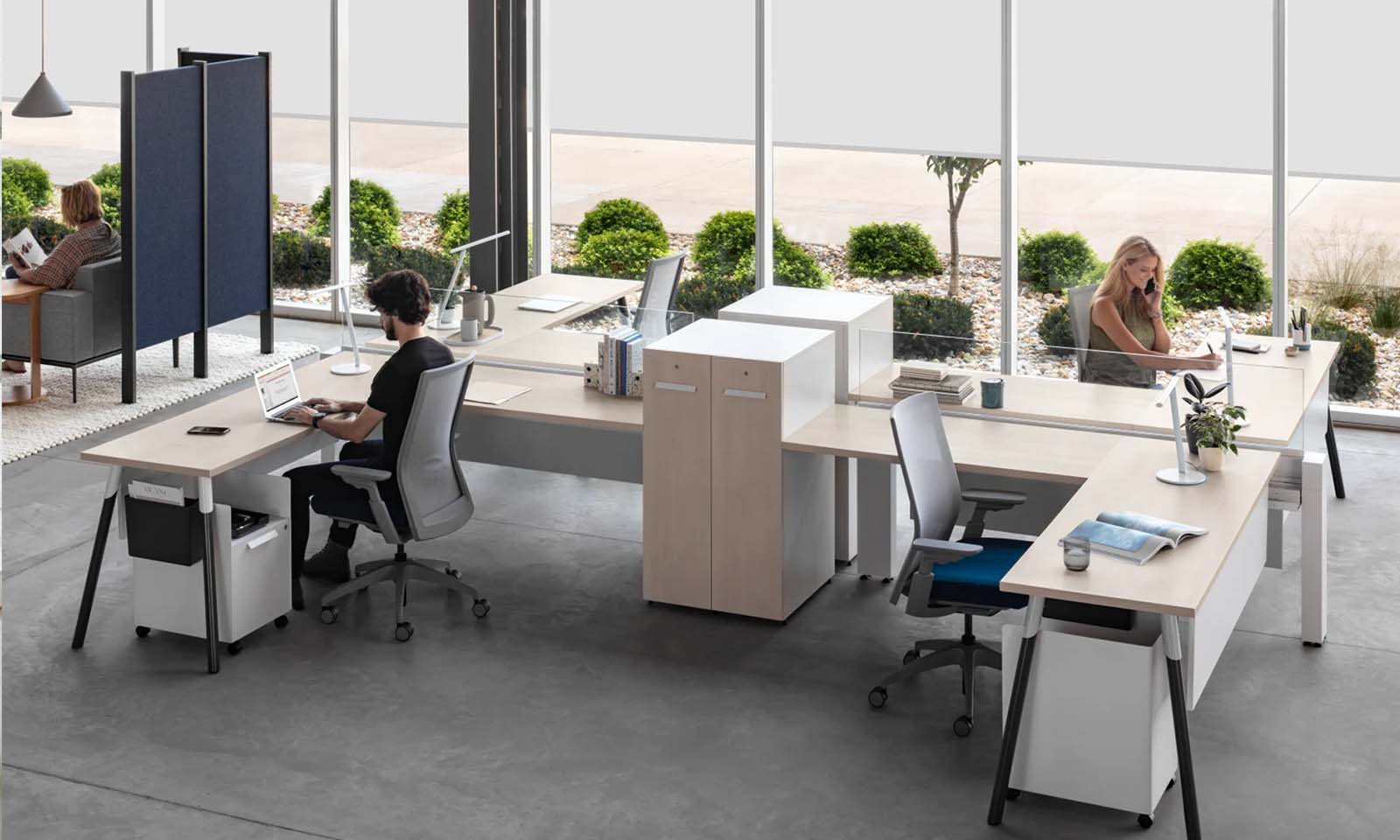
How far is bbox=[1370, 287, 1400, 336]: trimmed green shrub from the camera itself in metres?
8.45

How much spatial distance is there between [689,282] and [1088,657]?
18.2 feet

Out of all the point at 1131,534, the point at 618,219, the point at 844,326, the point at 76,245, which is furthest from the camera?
the point at 618,219

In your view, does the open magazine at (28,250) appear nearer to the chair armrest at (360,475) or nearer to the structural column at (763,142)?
the structural column at (763,142)

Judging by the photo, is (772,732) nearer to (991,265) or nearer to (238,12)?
(991,265)

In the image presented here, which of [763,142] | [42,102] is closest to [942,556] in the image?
[763,142]

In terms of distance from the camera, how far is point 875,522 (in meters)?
6.51

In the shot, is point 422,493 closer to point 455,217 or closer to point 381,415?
point 381,415

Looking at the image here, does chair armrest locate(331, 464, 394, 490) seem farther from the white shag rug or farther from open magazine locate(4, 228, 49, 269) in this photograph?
open magazine locate(4, 228, 49, 269)

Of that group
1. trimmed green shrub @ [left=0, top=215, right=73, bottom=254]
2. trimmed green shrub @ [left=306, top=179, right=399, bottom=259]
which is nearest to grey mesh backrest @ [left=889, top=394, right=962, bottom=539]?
trimmed green shrub @ [left=306, top=179, right=399, bottom=259]

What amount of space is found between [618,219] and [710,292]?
710 mm

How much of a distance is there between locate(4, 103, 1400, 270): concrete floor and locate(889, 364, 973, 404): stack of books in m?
2.90

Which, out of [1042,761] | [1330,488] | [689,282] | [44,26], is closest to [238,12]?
[44,26]

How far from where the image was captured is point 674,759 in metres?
5.01

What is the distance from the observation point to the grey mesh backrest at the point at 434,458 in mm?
5656
